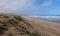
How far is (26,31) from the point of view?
5.39 meters

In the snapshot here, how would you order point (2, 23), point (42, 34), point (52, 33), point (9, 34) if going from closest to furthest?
point (9, 34)
point (2, 23)
point (42, 34)
point (52, 33)

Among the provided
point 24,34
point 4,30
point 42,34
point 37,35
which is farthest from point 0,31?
point 42,34

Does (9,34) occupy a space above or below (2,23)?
below

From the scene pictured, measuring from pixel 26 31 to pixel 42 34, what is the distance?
79 centimetres

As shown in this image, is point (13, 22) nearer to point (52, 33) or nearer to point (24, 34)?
point (24, 34)

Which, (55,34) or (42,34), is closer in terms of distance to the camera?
(42,34)

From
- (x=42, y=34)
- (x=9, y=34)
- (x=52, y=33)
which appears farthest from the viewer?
(x=52, y=33)

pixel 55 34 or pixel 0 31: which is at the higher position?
pixel 0 31

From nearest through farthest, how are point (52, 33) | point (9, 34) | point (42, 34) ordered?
1. point (9, 34)
2. point (42, 34)
3. point (52, 33)

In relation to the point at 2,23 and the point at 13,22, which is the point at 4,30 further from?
the point at 13,22

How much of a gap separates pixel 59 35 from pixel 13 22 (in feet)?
7.07

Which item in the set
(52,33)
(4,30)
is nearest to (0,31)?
(4,30)

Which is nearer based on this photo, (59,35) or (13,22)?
(13,22)

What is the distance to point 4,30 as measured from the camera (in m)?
5.08
